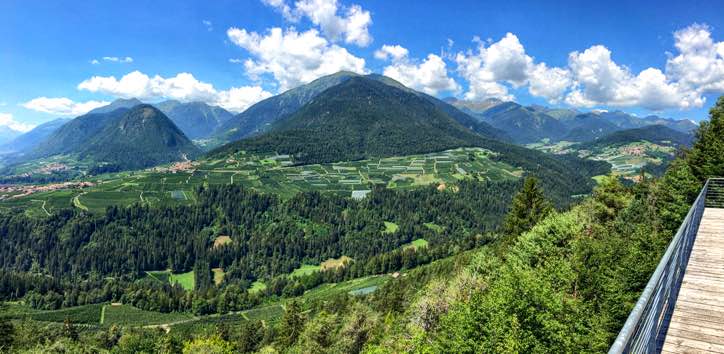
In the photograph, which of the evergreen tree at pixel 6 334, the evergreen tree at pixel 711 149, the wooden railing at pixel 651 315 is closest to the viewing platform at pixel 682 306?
the wooden railing at pixel 651 315

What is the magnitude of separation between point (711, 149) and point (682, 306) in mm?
49805

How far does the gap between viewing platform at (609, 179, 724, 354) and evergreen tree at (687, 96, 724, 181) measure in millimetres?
37839

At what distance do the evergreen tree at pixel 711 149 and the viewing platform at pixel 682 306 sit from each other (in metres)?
37.8

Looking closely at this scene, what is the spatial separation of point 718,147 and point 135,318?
209625 millimetres

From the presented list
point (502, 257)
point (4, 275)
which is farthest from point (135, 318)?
point (502, 257)

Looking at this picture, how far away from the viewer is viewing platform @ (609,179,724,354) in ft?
22.3

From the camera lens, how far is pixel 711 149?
150ft

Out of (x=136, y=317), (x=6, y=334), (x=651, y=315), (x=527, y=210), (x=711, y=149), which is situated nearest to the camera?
(x=651, y=315)

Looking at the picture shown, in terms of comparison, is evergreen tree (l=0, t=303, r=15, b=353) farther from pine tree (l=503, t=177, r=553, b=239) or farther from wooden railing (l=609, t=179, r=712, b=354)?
wooden railing (l=609, t=179, r=712, b=354)

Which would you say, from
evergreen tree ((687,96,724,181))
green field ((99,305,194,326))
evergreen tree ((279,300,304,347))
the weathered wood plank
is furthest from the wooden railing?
green field ((99,305,194,326))

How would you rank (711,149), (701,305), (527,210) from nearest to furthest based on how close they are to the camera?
(701,305) < (711,149) < (527,210)

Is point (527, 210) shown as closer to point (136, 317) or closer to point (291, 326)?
point (291, 326)

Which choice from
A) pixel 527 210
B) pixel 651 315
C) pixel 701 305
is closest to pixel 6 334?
pixel 527 210

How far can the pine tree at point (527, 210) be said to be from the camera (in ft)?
211
